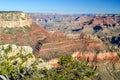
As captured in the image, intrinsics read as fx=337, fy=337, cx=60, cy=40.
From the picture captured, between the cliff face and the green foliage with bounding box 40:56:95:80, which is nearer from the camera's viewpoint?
the green foliage with bounding box 40:56:95:80

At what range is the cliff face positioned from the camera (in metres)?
185

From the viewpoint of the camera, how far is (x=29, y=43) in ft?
522

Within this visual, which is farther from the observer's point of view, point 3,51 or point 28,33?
point 28,33

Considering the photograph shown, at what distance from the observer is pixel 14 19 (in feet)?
631

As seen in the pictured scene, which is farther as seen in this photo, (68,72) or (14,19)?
(14,19)

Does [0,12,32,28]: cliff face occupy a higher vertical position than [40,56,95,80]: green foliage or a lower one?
lower

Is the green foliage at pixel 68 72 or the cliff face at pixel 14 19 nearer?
the green foliage at pixel 68 72

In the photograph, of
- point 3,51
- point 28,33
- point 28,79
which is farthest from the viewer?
point 28,33

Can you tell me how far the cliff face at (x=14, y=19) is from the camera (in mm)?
185375

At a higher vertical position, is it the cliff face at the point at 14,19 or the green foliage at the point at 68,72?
the green foliage at the point at 68,72

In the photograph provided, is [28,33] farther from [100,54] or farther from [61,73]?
[61,73]

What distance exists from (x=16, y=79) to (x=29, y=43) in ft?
344

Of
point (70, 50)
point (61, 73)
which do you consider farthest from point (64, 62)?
point (70, 50)

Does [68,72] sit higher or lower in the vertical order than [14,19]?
higher
